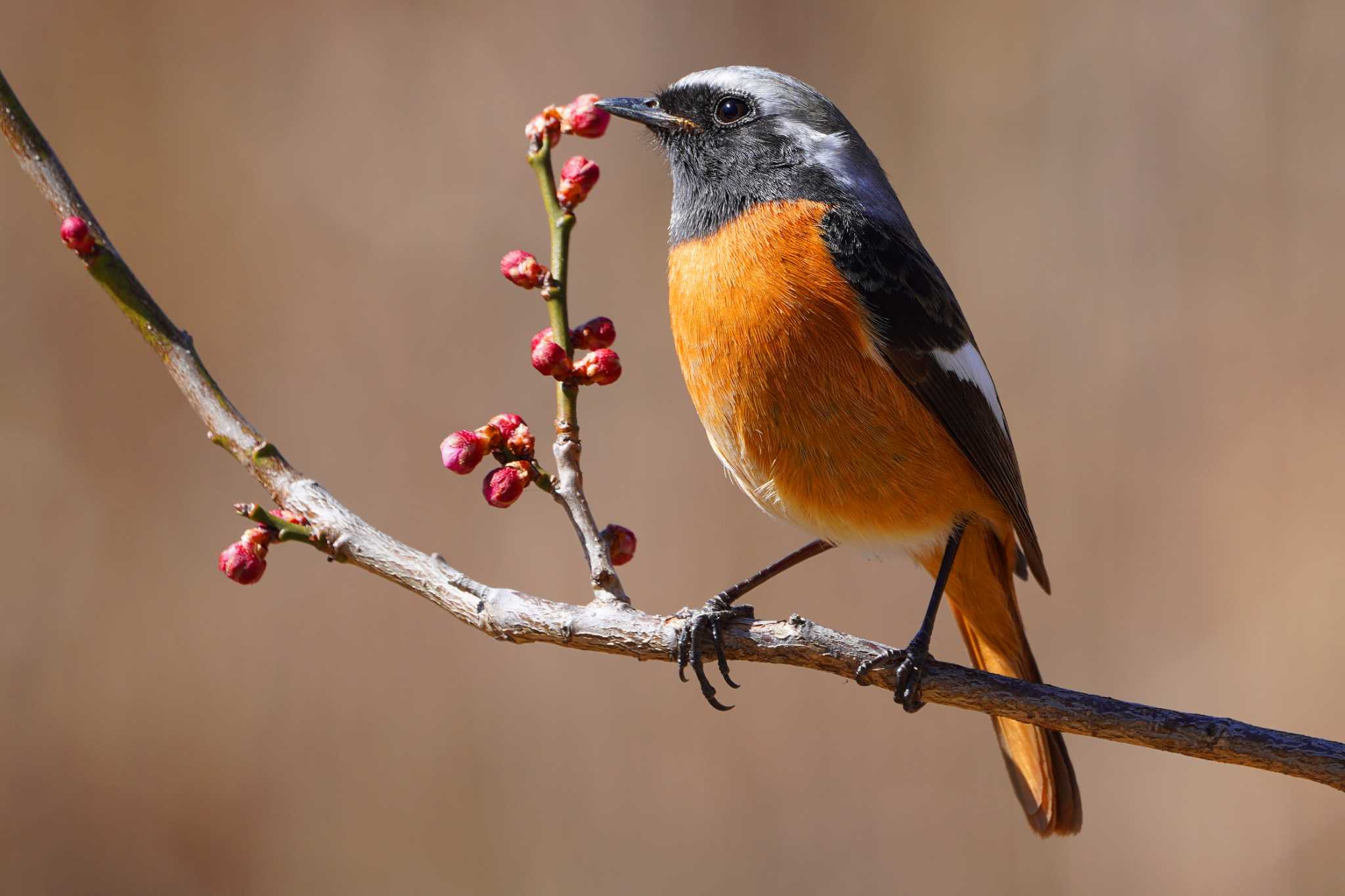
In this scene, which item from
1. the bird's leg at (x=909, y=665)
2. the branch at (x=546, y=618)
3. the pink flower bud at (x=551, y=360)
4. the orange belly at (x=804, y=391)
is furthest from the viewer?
the orange belly at (x=804, y=391)

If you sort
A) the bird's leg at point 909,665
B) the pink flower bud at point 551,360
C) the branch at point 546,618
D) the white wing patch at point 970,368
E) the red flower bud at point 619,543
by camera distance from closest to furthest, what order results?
1. the branch at point 546,618
2. the pink flower bud at point 551,360
3. the bird's leg at point 909,665
4. the red flower bud at point 619,543
5. the white wing patch at point 970,368

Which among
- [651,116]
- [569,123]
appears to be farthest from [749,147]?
[569,123]

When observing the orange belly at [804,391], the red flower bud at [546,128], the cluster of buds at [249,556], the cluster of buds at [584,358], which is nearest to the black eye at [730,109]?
the orange belly at [804,391]

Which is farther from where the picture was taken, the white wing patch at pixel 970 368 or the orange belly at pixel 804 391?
the white wing patch at pixel 970 368

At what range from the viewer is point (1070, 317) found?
546 centimetres

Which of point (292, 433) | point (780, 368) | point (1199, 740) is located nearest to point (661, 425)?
point (292, 433)

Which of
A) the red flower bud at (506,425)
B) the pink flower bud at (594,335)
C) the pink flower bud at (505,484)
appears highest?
the pink flower bud at (594,335)

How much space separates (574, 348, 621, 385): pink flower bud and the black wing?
2.93 feet

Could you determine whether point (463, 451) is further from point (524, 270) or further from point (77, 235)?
point (77, 235)

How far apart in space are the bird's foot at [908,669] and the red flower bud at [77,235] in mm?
1673

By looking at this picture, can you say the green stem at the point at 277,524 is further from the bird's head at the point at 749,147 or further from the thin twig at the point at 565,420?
the bird's head at the point at 749,147

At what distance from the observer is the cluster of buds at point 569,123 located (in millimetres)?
2297

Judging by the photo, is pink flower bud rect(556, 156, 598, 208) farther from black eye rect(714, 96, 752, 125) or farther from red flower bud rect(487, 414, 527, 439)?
black eye rect(714, 96, 752, 125)

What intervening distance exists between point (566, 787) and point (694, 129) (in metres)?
2.87
